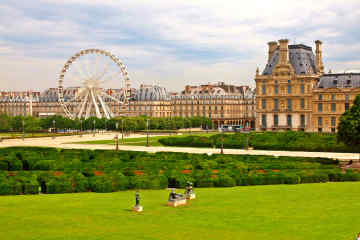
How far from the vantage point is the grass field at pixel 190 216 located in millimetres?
18328

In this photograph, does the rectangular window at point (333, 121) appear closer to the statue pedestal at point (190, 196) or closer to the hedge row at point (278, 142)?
the hedge row at point (278, 142)

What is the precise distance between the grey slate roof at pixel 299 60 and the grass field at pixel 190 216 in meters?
84.3

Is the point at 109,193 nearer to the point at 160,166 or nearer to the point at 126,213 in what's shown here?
the point at 126,213

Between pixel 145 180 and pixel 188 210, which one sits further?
pixel 145 180

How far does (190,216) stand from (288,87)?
92.6m

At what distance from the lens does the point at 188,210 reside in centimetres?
2300

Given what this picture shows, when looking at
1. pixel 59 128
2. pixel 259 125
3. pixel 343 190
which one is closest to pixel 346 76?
pixel 259 125

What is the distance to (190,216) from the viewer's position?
2156 cm

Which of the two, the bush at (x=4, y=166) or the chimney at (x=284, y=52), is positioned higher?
the chimney at (x=284, y=52)

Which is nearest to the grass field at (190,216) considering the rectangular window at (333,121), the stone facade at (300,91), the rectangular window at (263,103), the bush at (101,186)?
the bush at (101,186)

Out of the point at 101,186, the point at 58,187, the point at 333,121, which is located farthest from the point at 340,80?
the point at 58,187

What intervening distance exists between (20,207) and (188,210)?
299 inches

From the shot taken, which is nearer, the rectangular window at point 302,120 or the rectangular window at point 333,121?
the rectangular window at point 333,121

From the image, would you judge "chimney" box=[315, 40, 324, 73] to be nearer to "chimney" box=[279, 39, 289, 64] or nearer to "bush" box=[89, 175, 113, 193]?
"chimney" box=[279, 39, 289, 64]
